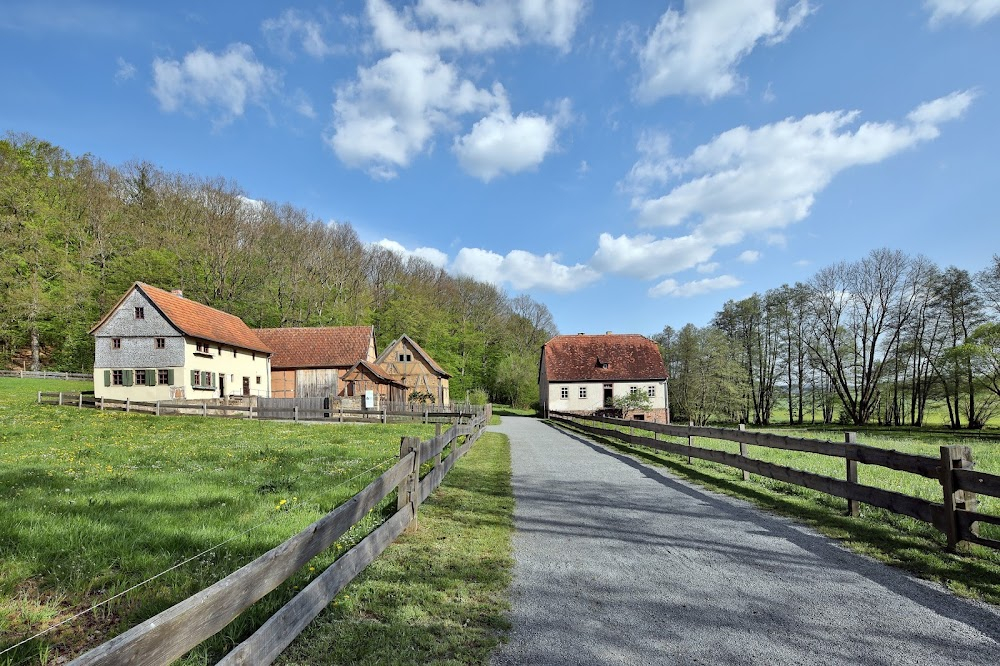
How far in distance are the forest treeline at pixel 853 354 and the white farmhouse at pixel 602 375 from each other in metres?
3.31

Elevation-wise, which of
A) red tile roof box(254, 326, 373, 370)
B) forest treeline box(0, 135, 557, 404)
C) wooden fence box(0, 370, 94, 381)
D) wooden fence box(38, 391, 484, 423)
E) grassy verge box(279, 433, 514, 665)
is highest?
forest treeline box(0, 135, 557, 404)

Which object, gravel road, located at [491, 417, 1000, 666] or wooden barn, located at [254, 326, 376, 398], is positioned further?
wooden barn, located at [254, 326, 376, 398]

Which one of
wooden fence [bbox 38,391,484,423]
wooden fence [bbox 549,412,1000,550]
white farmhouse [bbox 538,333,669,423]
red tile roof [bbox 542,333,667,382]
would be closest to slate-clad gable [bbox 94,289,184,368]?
wooden fence [bbox 38,391,484,423]

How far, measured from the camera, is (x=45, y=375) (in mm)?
38094

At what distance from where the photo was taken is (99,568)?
4.20m

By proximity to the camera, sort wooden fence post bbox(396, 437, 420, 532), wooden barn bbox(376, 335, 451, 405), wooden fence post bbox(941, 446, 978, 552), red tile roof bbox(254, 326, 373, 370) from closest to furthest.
Answer: wooden fence post bbox(941, 446, 978, 552) → wooden fence post bbox(396, 437, 420, 532) → red tile roof bbox(254, 326, 373, 370) → wooden barn bbox(376, 335, 451, 405)

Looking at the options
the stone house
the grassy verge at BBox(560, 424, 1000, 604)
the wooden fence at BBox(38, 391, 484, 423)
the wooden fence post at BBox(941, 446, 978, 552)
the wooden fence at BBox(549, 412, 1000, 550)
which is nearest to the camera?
the grassy verge at BBox(560, 424, 1000, 604)

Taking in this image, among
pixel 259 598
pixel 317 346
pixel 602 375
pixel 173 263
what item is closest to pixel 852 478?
pixel 259 598

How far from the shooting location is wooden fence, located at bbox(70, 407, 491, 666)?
172cm

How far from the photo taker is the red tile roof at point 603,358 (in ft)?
149

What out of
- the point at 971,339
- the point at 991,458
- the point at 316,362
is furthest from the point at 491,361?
the point at 991,458

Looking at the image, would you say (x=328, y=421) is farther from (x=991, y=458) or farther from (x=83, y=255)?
(x=83, y=255)

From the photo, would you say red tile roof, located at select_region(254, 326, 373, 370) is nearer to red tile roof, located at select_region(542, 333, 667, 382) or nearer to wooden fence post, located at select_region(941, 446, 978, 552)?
red tile roof, located at select_region(542, 333, 667, 382)

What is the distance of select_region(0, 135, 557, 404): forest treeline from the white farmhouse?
43.4ft
